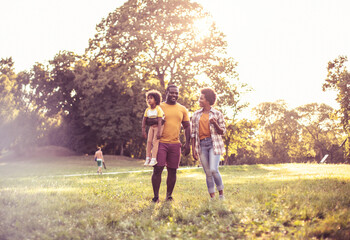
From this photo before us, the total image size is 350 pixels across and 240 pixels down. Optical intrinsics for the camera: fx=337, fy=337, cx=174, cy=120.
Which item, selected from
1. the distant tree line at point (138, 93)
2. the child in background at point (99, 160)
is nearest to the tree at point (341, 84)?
the distant tree line at point (138, 93)

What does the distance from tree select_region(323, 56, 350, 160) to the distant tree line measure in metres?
0.08

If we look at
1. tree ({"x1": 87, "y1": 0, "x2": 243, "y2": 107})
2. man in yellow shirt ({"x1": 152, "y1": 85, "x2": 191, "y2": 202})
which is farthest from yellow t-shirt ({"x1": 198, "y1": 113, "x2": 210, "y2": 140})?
tree ({"x1": 87, "y1": 0, "x2": 243, "y2": 107})

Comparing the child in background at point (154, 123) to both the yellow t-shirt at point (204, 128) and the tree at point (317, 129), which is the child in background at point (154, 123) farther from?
the tree at point (317, 129)

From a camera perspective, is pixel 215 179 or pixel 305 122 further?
pixel 305 122

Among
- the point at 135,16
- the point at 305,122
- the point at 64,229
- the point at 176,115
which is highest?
the point at 135,16

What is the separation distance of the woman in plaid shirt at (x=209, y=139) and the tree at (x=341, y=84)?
19.8m

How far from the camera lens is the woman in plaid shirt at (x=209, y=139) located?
666 centimetres

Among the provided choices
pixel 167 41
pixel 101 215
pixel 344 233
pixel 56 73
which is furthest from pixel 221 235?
pixel 56 73

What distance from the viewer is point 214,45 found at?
27.4 m

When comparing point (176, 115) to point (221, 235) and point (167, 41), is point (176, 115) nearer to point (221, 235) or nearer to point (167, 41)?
point (221, 235)

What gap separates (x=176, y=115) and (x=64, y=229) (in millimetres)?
3124

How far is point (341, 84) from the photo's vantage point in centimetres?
2359

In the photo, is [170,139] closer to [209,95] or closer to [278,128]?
[209,95]

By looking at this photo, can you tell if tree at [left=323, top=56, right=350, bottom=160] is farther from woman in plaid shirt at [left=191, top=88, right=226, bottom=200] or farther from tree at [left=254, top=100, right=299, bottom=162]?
tree at [left=254, top=100, right=299, bottom=162]
